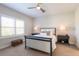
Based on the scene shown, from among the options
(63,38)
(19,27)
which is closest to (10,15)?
(19,27)

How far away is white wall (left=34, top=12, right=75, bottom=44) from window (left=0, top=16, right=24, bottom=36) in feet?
6.16

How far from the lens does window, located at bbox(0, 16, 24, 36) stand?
457 cm

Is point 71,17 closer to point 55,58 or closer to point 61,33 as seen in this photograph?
point 61,33

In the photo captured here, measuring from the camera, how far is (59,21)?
252 inches

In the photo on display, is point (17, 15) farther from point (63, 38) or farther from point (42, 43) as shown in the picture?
point (63, 38)

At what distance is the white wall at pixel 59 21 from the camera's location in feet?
19.6

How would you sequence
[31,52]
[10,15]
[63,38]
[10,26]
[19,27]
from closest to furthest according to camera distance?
[31,52]
[10,15]
[10,26]
[63,38]
[19,27]

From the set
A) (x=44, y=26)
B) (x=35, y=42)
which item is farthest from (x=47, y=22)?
(x=35, y=42)

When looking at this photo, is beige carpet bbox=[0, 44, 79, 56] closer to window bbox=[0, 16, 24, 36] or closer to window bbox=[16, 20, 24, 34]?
window bbox=[0, 16, 24, 36]

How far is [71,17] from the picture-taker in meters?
5.95

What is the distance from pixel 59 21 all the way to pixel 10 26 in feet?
12.9

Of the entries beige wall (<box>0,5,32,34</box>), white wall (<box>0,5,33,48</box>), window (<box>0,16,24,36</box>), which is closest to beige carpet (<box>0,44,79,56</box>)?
white wall (<box>0,5,33,48</box>)

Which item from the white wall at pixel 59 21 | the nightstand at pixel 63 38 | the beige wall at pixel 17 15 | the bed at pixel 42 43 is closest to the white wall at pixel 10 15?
the beige wall at pixel 17 15

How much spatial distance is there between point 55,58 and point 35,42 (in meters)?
2.98
